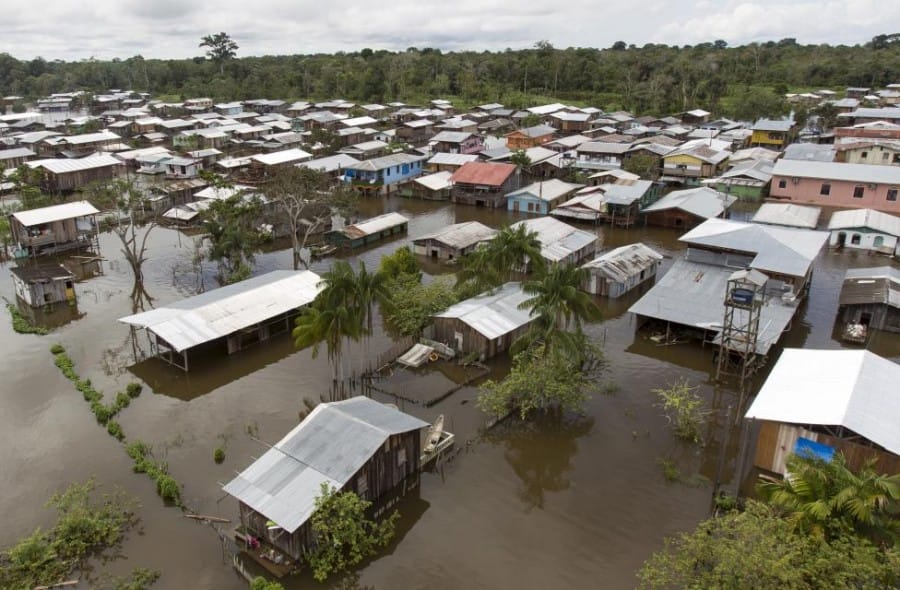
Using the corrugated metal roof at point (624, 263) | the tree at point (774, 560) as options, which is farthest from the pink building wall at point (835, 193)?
the tree at point (774, 560)

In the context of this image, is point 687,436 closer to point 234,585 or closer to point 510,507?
point 510,507

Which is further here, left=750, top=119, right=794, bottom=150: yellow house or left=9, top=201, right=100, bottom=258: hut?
left=750, top=119, right=794, bottom=150: yellow house

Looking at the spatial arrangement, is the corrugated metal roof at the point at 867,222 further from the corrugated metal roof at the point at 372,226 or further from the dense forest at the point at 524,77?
the dense forest at the point at 524,77

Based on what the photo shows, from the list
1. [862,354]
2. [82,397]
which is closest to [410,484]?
[82,397]

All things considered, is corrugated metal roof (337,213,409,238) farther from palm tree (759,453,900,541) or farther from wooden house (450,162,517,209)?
palm tree (759,453,900,541)

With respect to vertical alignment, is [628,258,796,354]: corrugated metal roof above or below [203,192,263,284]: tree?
below

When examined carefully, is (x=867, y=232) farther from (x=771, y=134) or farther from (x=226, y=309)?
(x=226, y=309)

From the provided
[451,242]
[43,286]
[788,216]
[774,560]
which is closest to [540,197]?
[451,242]

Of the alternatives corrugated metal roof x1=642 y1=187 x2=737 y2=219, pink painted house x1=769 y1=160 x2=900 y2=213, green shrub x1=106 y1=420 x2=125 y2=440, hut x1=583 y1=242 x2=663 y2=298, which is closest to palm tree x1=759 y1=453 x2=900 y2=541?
hut x1=583 y1=242 x2=663 y2=298
